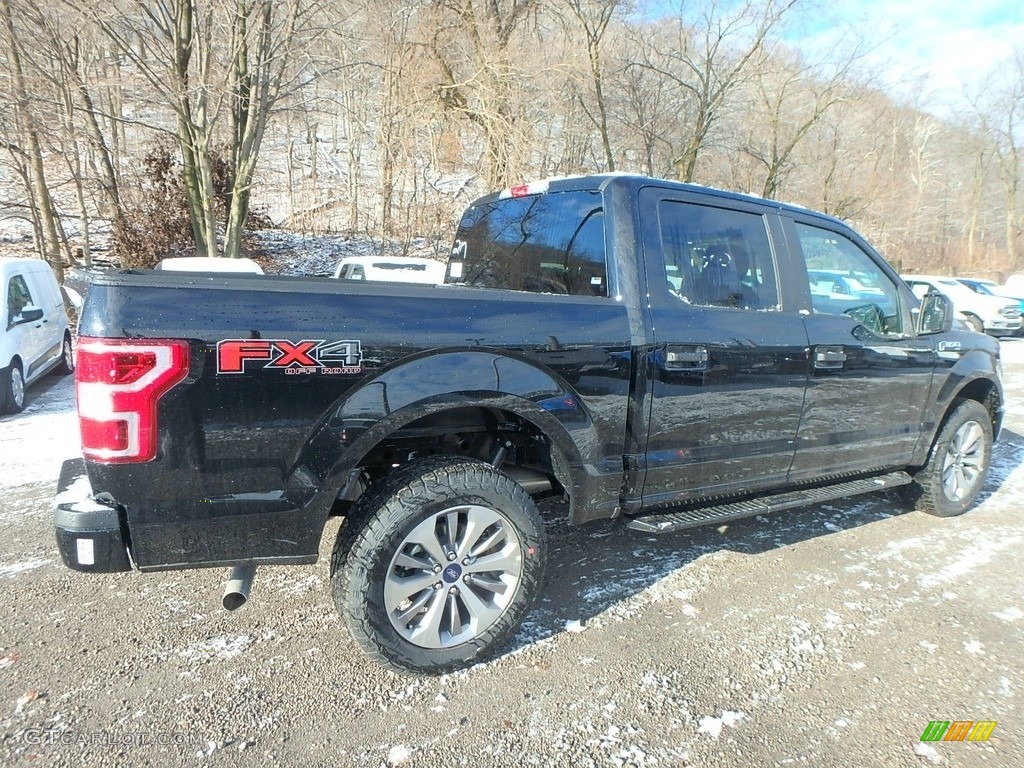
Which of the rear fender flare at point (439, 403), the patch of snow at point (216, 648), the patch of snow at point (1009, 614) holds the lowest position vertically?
the patch of snow at point (216, 648)

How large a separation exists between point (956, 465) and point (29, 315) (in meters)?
9.25

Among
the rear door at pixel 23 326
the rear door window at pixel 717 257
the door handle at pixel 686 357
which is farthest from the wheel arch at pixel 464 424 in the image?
the rear door at pixel 23 326

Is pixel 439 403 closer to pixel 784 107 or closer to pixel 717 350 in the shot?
pixel 717 350

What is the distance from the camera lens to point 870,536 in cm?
418

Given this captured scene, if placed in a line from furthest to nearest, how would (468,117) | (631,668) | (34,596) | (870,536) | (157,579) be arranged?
(468,117), (870,536), (157,579), (34,596), (631,668)

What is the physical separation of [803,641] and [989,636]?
3.04 ft

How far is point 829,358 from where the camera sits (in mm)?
3535

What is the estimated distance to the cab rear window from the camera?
10.1ft

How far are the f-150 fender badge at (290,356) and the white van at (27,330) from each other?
5314mm

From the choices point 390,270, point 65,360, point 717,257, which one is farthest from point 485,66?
point 717,257

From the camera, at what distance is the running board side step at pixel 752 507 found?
3129 millimetres

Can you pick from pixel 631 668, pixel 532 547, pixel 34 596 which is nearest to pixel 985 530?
pixel 631 668

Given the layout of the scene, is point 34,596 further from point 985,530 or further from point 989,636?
point 985,530

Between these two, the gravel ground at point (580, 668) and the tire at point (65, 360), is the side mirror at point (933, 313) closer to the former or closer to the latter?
the gravel ground at point (580, 668)
